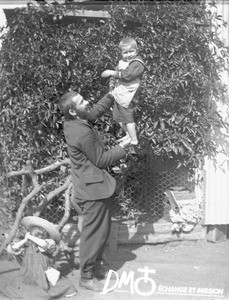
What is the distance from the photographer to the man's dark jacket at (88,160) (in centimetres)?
429

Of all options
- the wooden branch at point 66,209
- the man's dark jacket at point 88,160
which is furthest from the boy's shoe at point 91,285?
the man's dark jacket at point 88,160

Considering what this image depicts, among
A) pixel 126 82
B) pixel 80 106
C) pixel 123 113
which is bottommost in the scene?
pixel 123 113

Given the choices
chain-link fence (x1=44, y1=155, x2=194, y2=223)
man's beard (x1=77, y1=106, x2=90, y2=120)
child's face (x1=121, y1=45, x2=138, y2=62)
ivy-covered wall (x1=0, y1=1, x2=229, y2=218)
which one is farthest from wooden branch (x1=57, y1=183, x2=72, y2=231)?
child's face (x1=121, y1=45, x2=138, y2=62)

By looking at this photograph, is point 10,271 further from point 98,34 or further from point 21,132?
point 98,34

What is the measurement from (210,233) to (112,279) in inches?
60.1

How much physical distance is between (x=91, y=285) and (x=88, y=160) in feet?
3.53

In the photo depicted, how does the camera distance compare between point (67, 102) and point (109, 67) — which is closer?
point (67, 102)

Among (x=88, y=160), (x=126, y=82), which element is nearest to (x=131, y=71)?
(x=126, y=82)

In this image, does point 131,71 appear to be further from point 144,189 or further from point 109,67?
point 144,189

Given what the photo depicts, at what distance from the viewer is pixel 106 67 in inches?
208

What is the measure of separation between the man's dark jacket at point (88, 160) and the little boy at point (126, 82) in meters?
0.41

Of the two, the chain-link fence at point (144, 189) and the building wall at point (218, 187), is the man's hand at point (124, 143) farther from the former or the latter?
the building wall at point (218, 187)

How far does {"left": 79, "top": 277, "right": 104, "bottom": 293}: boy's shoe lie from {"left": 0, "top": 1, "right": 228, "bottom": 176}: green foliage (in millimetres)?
1374

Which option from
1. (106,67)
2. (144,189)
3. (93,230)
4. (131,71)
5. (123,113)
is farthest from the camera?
(144,189)
